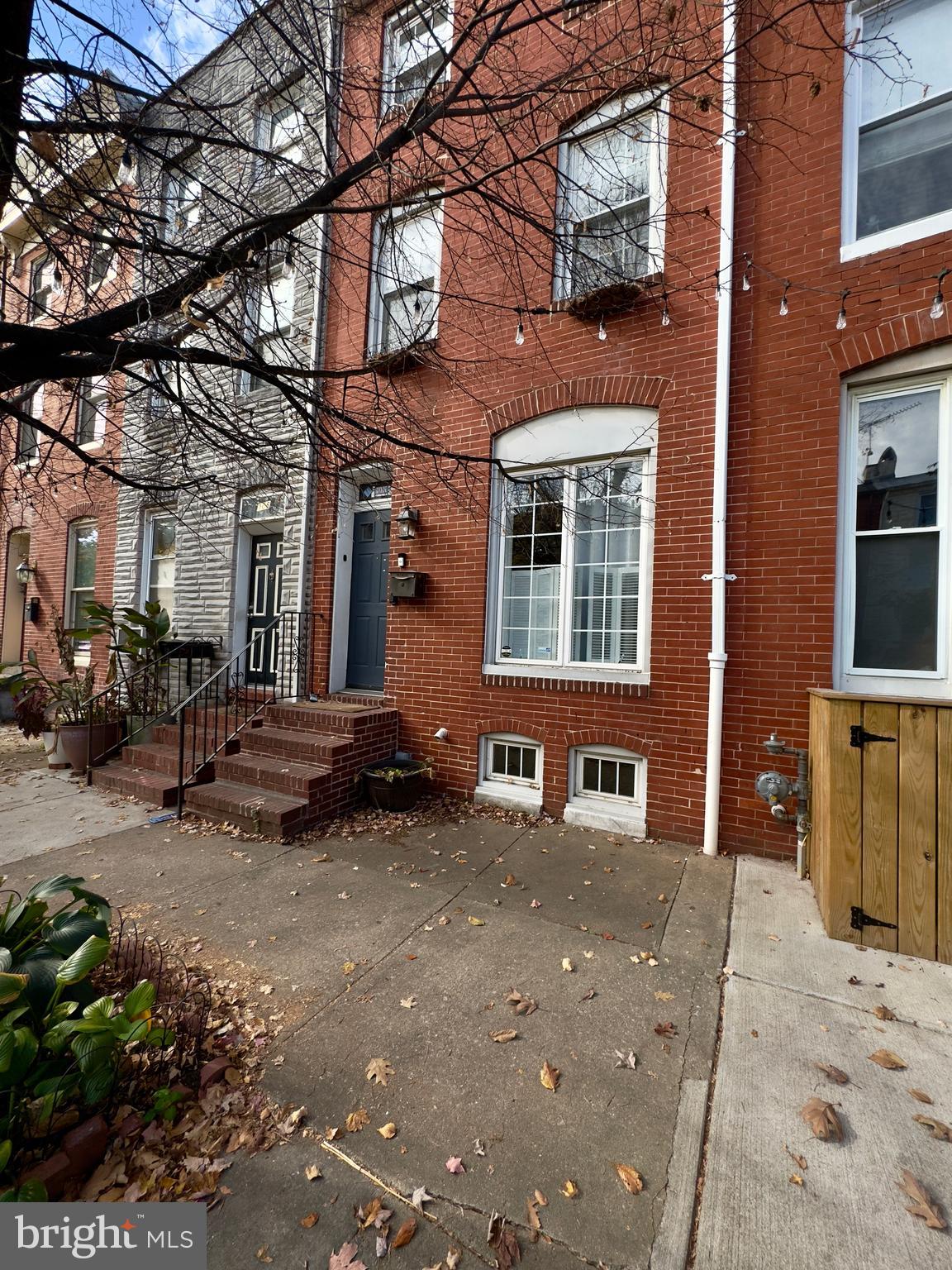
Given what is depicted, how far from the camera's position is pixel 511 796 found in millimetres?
5188

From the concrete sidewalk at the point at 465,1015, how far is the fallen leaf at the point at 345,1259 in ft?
0.16

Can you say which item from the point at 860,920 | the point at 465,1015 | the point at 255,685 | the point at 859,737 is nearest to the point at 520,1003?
the point at 465,1015

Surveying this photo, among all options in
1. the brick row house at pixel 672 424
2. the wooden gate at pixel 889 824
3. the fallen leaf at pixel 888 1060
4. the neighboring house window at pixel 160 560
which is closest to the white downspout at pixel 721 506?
the brick row house at pixel 672 424

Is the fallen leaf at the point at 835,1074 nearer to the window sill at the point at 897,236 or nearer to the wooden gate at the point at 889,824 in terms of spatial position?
the wooden gate at the point at 889,824

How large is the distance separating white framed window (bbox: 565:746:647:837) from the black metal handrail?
4938 millimetres

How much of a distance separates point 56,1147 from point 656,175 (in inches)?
283

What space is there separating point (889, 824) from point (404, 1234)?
9.53 feet

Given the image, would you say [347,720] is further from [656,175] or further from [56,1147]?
[656,175]

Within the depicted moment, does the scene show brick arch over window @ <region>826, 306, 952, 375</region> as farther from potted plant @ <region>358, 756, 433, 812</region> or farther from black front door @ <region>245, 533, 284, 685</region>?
black front door @ <region>245, 533, 284, 685</region>

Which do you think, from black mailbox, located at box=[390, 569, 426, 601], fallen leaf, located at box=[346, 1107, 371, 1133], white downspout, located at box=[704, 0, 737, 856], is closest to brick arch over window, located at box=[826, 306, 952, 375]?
white downspout, located at box=[704, 0, 737, 856]

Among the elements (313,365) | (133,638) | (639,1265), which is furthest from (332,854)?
(313,365)

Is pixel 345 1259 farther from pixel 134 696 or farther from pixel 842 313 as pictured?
pixel 134 696

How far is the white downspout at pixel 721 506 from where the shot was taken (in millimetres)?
4199

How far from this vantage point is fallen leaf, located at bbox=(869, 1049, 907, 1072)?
7.06 ft
